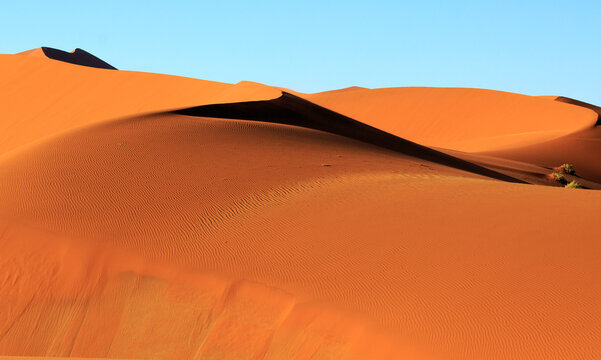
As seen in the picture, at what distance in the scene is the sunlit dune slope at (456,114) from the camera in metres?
51.0

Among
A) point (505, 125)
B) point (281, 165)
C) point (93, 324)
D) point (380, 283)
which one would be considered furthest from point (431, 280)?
point (505, 125)

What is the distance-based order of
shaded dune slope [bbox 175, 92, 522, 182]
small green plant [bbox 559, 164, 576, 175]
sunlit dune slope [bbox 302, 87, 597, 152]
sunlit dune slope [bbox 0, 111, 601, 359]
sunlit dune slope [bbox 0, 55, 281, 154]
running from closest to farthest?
sunlit dune slope [bbox 0, 111, 601, 359] < shaded dune slope [bbox 175, 92, 522, 182] < small green plant [bbox 559, 164, 576, 175] < sunlit dune slope [bbox 0, 55, 281, 154] < sunlit dune slope [bbox 302, 87, 597, 152]

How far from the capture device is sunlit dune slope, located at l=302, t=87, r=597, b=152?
51.0 metres

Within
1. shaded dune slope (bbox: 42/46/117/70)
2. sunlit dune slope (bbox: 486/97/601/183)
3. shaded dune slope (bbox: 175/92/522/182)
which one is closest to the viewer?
shaded dune slope (bbox: 175/92/522/182)

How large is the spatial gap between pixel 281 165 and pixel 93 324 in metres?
5.74

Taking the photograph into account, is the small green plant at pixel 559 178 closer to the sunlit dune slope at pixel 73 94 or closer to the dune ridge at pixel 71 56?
the sunlit dune slope at pixel 73 94

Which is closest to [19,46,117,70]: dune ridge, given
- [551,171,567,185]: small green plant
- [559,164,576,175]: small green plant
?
[559,164,576,175]: small green plant

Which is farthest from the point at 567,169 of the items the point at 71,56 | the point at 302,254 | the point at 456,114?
the point at 71,56

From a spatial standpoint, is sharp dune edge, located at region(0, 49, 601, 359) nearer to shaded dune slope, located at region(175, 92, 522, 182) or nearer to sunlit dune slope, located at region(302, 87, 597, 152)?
shaded dune slope, located at region(175, 92, 522, 182)

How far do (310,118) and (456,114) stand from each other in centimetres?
3649

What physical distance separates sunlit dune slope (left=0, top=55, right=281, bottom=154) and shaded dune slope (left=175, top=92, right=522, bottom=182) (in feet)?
16.5

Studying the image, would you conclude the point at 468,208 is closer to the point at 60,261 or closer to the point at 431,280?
the point at 431,280

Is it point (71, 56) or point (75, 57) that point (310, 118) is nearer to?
point (75, 57)

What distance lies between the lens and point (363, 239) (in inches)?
342
